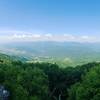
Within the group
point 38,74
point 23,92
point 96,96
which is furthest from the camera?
point 38,74

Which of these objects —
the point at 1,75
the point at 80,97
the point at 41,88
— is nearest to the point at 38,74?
the point at 41,88

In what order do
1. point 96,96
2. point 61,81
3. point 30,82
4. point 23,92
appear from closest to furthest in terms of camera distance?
point 96,96 < point 23,92 < point 30,82 < point 61,81

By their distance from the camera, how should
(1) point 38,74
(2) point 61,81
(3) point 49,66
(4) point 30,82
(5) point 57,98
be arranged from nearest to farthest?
(4) point 30,82
(1) point 38,74
(5) point 57,98
(2) point 61,81
(3) point 49,66

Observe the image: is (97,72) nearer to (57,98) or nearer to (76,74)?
(57,98)

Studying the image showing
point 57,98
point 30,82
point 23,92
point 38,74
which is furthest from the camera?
point 57,98

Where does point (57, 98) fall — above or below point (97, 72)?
below

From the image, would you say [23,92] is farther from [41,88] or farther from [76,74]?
[76,74]

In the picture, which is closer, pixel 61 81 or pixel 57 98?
pixel 57 98

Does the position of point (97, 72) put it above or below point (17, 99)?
above

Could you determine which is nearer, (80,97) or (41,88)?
(80,97)

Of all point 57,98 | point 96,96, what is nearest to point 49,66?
point 57,98
